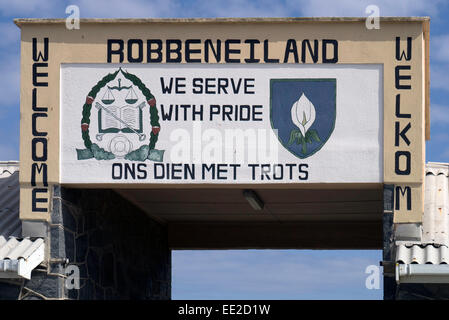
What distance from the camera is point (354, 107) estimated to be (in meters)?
14.6

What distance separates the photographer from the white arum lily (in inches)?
574

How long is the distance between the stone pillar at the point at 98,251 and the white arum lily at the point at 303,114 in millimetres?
3779

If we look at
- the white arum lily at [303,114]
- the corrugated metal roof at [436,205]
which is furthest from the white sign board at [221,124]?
the corrugated metal roof at [436,205]

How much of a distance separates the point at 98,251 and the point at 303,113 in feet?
14.5

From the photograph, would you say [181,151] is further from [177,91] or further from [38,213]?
[38,213]

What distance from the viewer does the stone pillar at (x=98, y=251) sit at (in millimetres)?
14688

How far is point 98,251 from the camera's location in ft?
53.4

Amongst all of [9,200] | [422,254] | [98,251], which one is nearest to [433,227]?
[422,254]

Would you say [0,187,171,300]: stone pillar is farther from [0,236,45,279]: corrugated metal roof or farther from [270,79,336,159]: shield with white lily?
[270,79,336,159]: shield with white lily

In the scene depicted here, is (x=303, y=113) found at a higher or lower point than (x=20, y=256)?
higher

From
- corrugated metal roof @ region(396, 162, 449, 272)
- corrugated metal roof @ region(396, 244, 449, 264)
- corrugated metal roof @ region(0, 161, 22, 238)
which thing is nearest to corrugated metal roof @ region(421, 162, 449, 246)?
corrugated metal roof @ region(396, 162, 449, 272)

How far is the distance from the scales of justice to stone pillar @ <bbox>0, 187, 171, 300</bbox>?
44.0 inches

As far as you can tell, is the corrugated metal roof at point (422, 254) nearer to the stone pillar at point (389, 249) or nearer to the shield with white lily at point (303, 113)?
the stone pillar at point (389, 249)

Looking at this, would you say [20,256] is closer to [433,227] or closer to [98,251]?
[98,251]
